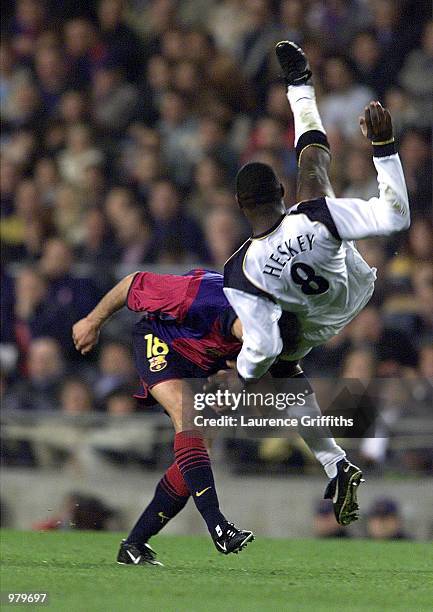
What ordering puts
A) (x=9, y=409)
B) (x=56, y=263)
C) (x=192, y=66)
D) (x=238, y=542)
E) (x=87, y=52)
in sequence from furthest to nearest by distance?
(x=87, y=52) → (x=192, y=66) → (x=56, y=263) → (x=9, y=409) → (x=238, y=542)

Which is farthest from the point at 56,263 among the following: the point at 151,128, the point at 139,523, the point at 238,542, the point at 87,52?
the point at 238,542

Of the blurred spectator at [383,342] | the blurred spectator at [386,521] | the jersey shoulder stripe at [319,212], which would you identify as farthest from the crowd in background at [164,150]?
the jersey shoulder stripe at [319,212]

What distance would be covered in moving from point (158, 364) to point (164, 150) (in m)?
6.50

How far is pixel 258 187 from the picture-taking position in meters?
6.21

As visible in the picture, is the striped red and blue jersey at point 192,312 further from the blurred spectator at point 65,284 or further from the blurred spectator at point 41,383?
the blurred spectator at point 65,284

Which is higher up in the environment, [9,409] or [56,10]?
[56,10]

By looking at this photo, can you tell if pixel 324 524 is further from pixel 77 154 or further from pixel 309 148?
pixel 77 154

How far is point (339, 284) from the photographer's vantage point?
6297 millimetres

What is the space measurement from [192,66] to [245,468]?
497 cm

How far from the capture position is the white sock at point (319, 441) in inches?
262

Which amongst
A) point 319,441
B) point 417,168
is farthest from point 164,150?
point 319,441

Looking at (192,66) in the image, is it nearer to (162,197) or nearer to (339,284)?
(162,197)

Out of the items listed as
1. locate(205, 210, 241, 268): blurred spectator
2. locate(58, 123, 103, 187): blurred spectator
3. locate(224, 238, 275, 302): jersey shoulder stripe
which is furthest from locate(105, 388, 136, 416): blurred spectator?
locate(224, 238, 275, 302): jersey shoulder stripe

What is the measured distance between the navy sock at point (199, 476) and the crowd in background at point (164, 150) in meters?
3.49
